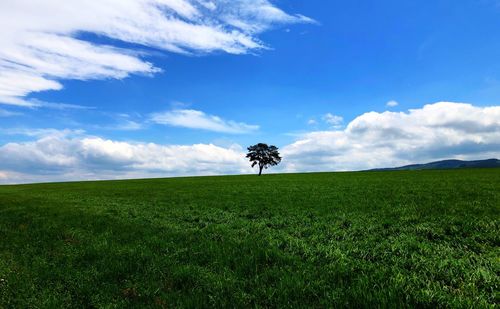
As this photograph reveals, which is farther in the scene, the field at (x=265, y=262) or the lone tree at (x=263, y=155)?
the lone tree at (x=263, y=155)

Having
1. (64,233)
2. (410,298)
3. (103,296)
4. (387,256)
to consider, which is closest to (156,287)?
(103,296)

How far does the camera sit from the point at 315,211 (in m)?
20.3

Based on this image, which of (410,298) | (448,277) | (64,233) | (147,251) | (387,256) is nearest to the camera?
(410,298)

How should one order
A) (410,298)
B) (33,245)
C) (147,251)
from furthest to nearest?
(33,245) < (147,251) < (410,298)

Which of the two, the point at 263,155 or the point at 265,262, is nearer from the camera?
the point at 265,262

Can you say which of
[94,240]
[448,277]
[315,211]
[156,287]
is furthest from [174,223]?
[448,277]

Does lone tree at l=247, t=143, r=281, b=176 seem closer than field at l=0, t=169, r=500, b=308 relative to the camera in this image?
No

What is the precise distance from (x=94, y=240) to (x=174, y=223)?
476 centimetres

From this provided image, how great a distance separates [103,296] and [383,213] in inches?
579

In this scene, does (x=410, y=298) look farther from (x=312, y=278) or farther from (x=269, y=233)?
(x=269, y=233)

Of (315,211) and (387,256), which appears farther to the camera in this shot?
(315,211)

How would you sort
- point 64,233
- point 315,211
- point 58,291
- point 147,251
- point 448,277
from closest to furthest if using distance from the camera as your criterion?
point 448,277, point 58,291, point 147,251, point 64,233, point 315,211

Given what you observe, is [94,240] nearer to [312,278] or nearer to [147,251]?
[147,251]

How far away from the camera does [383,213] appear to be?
59.8 ft
